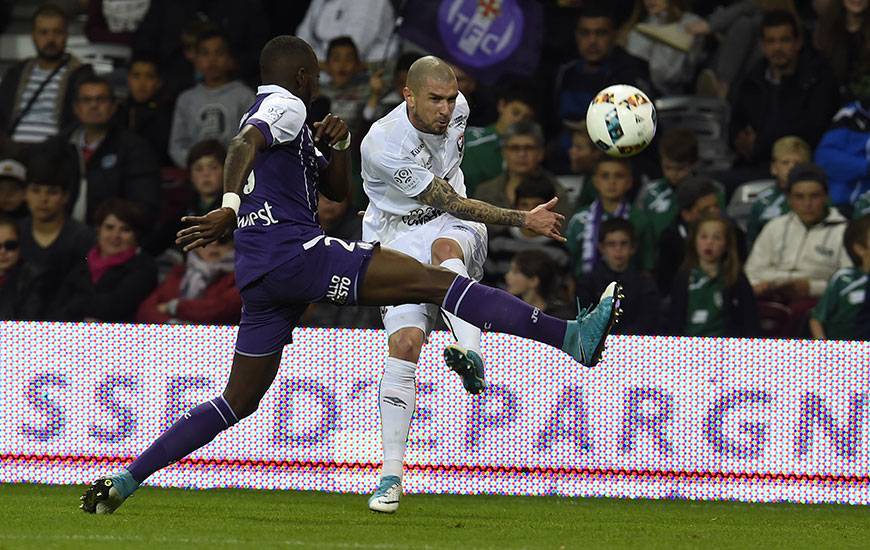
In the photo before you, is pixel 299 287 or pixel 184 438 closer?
pixel 299 287

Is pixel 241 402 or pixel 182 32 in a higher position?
pixel 182 32

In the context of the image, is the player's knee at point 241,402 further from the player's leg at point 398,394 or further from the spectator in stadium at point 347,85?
the spectator in stadium at point 347,85

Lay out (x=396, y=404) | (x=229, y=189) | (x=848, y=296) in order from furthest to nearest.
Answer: (x=848, y=296) < (x=396, y=404) < (x=229, y=189)

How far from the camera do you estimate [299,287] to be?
24.9 feet

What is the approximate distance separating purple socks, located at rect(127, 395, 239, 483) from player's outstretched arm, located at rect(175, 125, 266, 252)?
0.98m

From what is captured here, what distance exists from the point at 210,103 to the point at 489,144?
98.3 inches

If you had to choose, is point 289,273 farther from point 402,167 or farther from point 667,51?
point 667,51

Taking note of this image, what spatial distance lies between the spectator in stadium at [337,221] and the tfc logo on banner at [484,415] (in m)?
2.39

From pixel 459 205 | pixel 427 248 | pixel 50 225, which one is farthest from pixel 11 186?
pixel 459 205

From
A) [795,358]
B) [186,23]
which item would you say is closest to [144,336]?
[795,358]

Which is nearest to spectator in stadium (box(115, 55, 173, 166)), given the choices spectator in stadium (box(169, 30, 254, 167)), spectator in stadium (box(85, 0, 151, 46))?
spectator in stadium (box(169, 30, 254, 167))

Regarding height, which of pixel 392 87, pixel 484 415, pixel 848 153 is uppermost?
pixel 848 153

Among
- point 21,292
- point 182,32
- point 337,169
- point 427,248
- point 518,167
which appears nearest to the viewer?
point 337,169

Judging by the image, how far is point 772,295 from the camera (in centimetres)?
1226
